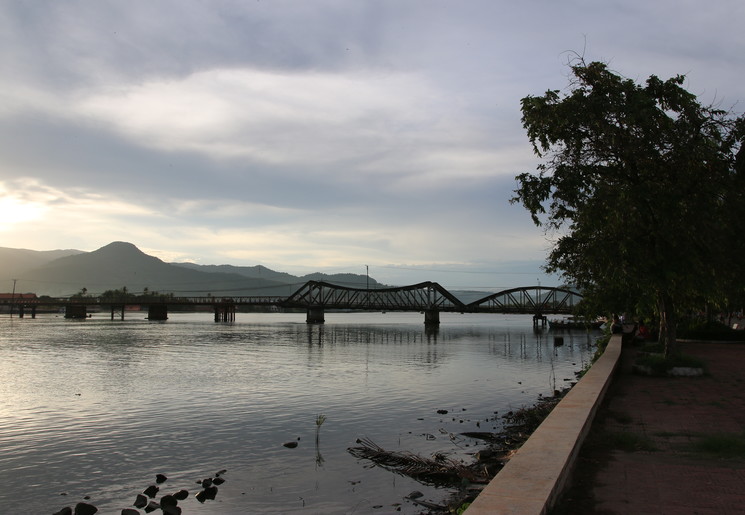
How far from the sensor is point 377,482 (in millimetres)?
14141

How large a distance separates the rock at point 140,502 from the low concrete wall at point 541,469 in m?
8.60

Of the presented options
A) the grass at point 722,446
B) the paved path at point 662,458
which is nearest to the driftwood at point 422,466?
the paved path at point 662,458

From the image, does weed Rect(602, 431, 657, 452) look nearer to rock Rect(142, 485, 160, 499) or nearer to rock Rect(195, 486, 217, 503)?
rock Rect(195, 486, 217, 503)

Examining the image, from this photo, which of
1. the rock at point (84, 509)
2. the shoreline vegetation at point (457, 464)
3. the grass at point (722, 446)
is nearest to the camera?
the grass at point (722, 446)

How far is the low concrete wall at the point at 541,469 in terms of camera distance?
639 cm

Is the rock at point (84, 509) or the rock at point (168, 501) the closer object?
the rock at point (84, 509)

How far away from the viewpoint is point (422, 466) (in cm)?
1462

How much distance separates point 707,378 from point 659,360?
1.65 meters

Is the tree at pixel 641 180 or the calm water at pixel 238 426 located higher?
the tree at pixel 641 180

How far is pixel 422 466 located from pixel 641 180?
1290 cm

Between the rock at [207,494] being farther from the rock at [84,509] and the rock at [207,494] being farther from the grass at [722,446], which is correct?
the grass at [722,446]

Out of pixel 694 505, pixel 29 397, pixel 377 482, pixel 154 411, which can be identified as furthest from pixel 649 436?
pixel 29 397

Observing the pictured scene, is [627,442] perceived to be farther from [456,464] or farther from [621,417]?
[456,464]

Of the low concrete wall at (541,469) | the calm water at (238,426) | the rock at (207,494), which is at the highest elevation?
the low concrete wall at (541,469)
